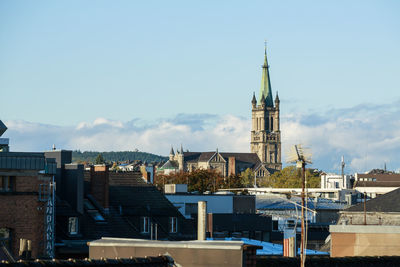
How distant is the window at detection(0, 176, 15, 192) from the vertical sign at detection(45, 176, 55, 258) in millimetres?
1779

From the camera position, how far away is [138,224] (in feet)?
185

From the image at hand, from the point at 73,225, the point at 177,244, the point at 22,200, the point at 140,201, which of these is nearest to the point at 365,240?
the point at 73,225

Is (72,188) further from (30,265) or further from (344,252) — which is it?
(30,265)

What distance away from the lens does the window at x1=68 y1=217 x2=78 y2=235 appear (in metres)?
48.3

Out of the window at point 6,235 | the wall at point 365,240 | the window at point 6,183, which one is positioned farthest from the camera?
the wall at point 365,240

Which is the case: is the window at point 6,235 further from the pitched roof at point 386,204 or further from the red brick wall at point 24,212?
the pitched roof at point 386,204

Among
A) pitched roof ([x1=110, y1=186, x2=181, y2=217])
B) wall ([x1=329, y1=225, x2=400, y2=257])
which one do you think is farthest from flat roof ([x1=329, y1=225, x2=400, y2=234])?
pitched roof ([x1=110, y1=186, x2=181, y2=217])

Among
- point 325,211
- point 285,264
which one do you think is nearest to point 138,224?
point 285,264

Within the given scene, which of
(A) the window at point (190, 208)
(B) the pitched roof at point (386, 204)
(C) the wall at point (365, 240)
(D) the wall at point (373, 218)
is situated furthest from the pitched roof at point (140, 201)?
(A) the window at point (190, 208)

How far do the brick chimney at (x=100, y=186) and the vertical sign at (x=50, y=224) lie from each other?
35.1ft

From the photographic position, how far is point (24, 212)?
39.8m

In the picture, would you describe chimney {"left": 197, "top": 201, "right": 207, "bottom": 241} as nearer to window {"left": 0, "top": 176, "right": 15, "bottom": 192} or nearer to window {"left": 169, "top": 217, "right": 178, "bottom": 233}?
window {"left": 0, "top": 176, "right": 15, "bottom": 192}

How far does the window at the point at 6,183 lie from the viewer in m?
39.5

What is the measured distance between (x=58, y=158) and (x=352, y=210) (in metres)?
20.5
